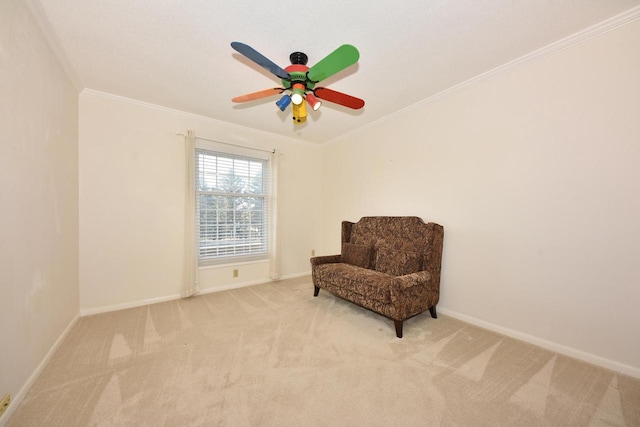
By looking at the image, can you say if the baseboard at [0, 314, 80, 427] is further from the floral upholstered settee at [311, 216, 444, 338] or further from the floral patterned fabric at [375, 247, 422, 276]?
the floral patterned fabric at [375, 247, 422, 276]

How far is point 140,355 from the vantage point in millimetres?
2029

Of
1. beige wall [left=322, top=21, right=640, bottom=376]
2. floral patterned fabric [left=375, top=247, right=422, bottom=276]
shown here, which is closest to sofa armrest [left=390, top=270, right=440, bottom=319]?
floral patterned fabric [left=375, top=247, right=422, bottom=276]

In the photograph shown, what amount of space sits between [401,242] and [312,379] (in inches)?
75.9

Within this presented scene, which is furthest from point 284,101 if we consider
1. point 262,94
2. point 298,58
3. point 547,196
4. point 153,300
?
point 153,300

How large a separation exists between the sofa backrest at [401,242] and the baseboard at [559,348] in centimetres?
60

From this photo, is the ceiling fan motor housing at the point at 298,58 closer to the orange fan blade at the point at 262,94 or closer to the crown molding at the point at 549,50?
the orange fan blade at the point at 262,94

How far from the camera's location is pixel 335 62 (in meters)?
1.64

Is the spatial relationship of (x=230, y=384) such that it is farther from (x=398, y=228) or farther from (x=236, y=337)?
(x=398, y=228)

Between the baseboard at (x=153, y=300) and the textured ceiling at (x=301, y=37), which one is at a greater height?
the textured ceiling at (x=301, y=37)

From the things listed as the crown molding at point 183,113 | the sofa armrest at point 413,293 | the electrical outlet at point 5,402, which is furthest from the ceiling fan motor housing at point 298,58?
the electrical outlet at point 5,402

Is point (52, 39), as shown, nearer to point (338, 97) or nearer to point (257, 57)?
point (257, 57)

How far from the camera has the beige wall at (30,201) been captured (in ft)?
4.72

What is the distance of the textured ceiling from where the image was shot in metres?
1.72

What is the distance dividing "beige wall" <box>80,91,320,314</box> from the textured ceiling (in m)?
0.45
